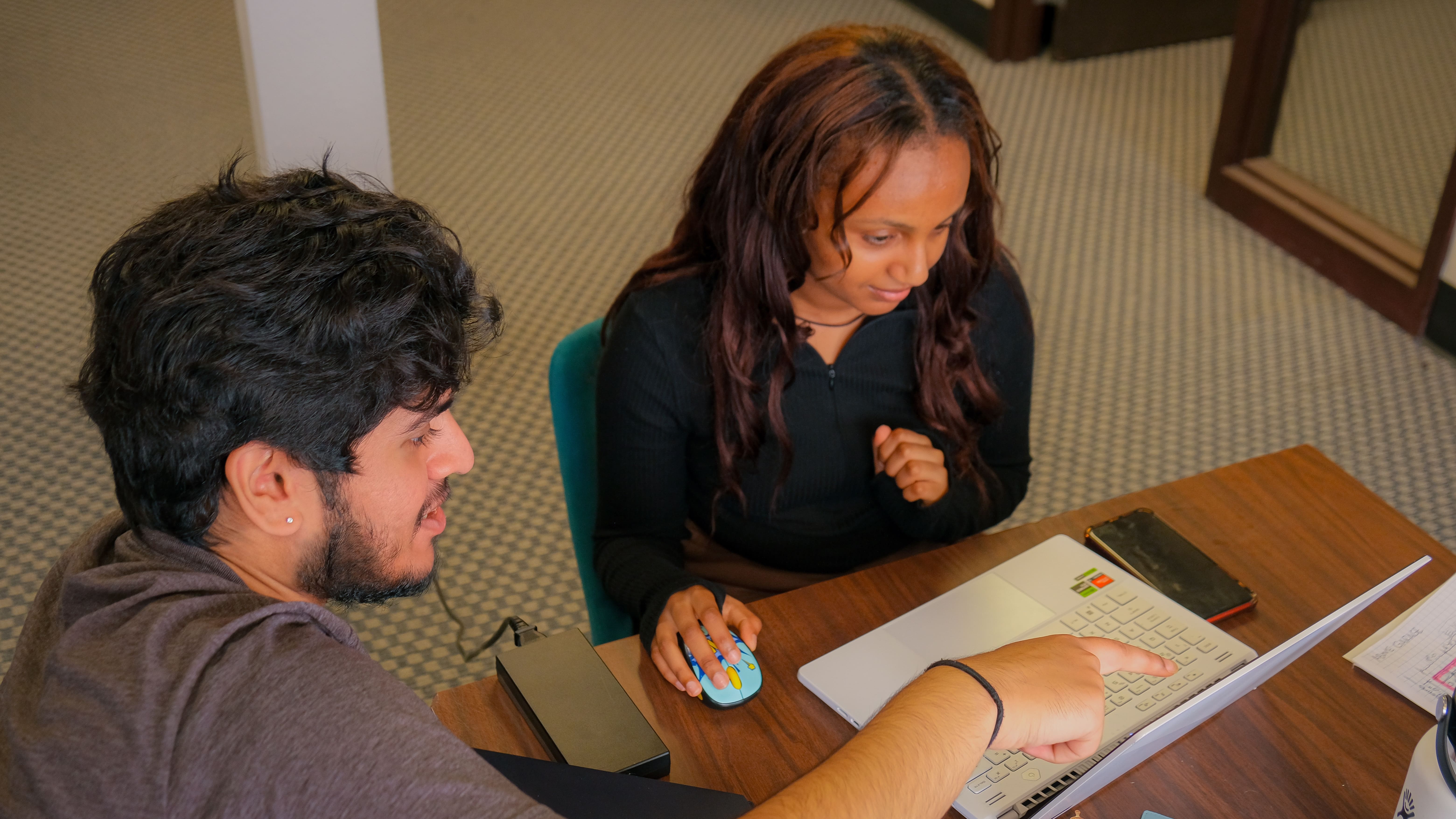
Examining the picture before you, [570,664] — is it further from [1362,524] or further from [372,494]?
[1362,524]

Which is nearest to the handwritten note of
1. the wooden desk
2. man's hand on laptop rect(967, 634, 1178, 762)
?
the wooden desk

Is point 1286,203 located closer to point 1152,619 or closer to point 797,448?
point 797,448

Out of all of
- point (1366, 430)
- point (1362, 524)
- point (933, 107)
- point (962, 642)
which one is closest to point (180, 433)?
point (962, 642)

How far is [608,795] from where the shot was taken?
84cm

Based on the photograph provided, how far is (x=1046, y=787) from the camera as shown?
0.93 meters

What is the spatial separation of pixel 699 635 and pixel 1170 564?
0.47 meters

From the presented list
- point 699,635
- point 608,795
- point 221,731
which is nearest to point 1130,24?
point 699,635

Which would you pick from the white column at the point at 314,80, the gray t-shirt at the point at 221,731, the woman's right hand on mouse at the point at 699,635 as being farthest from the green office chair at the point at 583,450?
the white column at the point at 314,80

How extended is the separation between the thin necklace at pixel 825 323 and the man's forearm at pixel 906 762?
0.59 metres

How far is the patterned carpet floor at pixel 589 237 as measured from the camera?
227 cm

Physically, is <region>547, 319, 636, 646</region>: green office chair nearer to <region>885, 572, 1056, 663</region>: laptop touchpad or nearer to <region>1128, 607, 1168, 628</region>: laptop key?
<region>885, 572, 1056, 663</region>: laptop touchpad

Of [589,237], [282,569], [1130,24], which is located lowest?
[589,237]

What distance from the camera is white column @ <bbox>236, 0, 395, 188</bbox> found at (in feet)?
6.86

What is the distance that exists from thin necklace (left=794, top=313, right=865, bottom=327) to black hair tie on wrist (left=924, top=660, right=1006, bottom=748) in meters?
0.57
